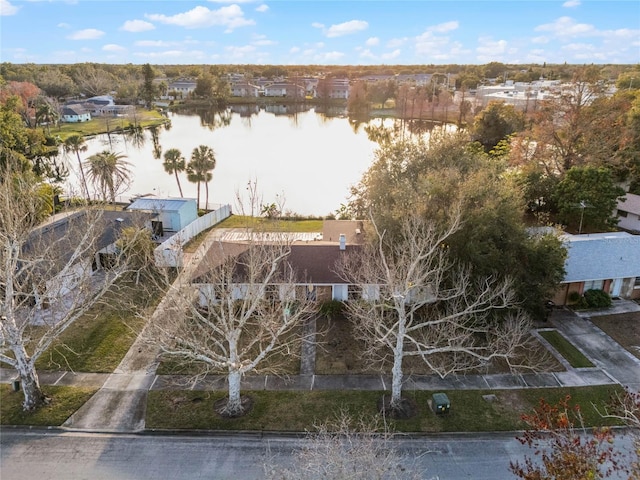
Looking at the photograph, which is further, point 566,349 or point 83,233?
point 83,233

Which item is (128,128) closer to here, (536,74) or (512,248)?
(512,248)

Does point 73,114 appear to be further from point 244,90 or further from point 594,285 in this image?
point 594,285

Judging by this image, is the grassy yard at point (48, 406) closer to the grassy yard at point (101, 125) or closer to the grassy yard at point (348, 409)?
the grassy yard at point (348, 409)

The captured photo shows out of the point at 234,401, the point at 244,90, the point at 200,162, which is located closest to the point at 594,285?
the point at 234,401

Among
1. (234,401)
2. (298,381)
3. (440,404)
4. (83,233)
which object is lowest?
(298,381)

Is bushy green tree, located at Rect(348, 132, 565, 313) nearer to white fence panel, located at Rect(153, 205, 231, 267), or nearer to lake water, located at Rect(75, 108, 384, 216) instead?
white fence panel, located at Rect(153, 205, 231, 267)

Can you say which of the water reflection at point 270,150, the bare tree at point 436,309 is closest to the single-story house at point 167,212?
the water reflection at point 270,150

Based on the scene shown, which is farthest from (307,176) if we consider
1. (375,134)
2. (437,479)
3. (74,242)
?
(437,479)

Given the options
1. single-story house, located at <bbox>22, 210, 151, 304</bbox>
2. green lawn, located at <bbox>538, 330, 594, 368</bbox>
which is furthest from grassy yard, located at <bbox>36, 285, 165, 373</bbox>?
green lawn, located at <bbox>538, 330, 594, 368</bbox>
